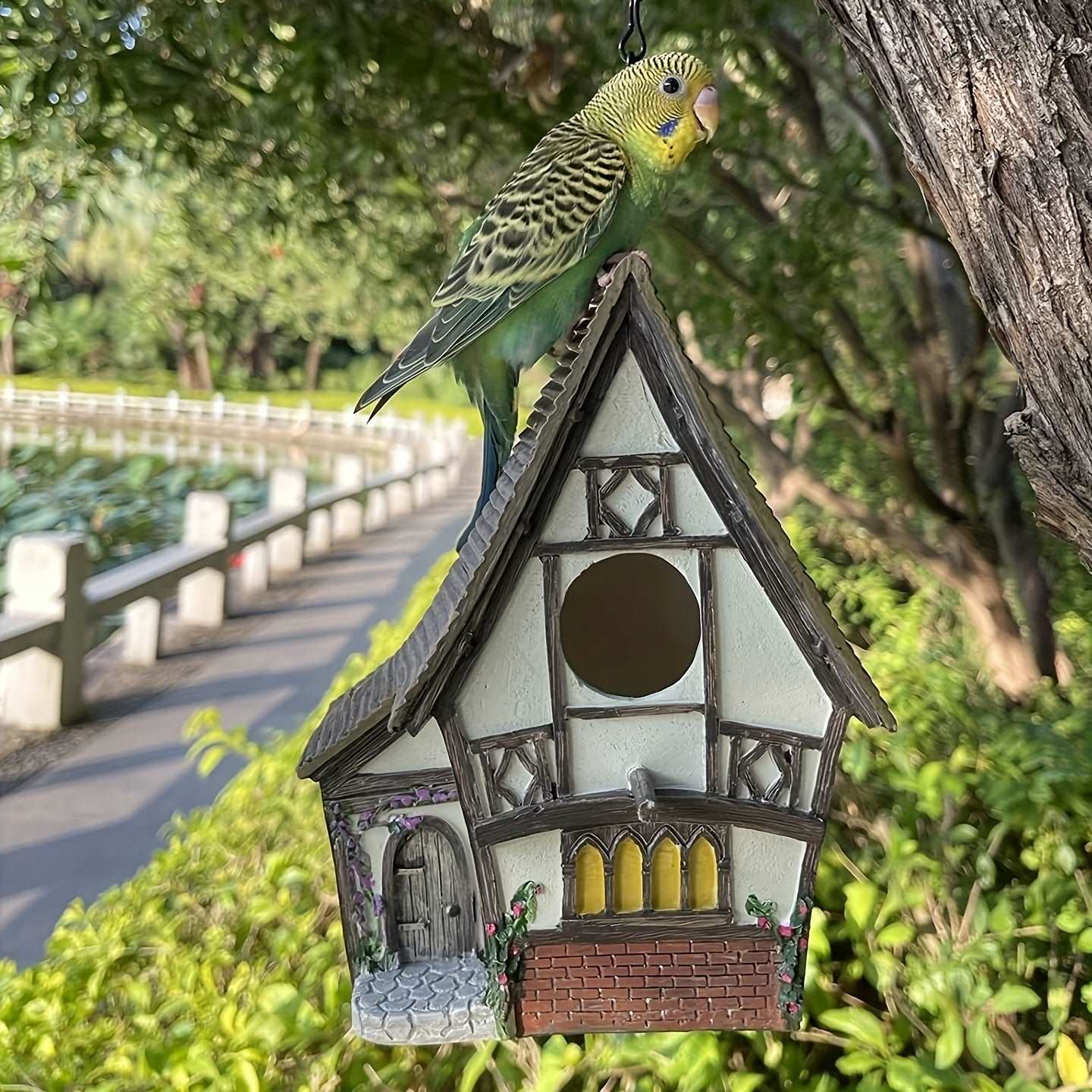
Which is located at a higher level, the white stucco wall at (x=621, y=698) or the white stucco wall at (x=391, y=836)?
the white stucco wall at (x=621, y=698)

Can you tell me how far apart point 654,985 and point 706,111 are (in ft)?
3.29

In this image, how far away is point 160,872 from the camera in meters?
2.28

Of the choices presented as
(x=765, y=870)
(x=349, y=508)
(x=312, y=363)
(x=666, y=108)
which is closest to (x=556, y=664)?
(x=765, y=870)

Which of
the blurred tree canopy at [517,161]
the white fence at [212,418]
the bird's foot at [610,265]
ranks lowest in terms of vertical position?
the bird's foot at [610,265]

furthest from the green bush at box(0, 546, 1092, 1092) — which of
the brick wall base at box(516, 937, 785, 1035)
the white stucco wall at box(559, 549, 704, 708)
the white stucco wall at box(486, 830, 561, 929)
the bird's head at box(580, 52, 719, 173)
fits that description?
the bird's head at box(580, 52, 719, 173)

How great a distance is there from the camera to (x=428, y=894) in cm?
117

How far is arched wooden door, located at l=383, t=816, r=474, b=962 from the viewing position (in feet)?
3.75

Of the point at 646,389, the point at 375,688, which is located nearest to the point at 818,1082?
the point at 375,688

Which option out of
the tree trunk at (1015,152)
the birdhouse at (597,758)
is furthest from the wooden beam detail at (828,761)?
the tree trunk at (1015,152)

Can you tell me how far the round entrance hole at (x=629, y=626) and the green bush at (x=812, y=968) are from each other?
59cm

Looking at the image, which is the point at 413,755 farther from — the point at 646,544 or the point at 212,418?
the point at 212,418

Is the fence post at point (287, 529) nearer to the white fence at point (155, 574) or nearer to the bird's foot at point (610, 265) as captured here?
the white fence at point (155, 574)

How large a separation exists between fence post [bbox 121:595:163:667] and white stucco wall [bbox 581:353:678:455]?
362cm

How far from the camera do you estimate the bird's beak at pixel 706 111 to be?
968 millimetres
